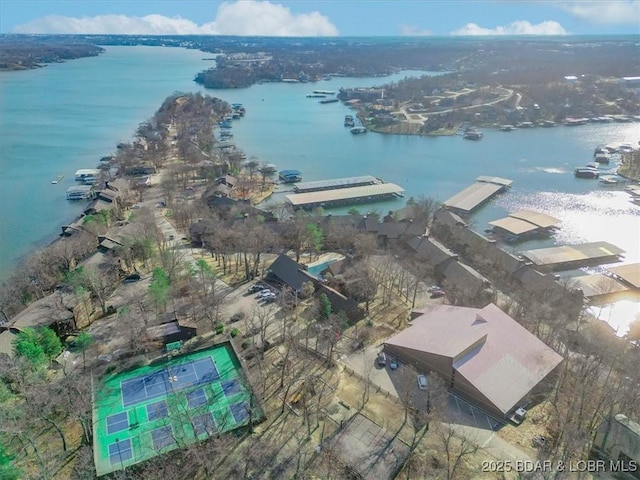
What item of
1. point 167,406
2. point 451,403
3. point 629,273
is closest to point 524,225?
point 629,273

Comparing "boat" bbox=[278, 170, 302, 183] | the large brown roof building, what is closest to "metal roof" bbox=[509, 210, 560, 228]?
the large brown roof building

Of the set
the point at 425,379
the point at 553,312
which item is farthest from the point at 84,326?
the point at 553,312

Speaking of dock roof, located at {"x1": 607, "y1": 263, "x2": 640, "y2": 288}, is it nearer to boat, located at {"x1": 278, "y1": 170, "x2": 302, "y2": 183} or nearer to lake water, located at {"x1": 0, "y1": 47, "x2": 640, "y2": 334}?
lake water, located at {"x1": 0, "y1": 47, "x2": 640, "y2": 334}

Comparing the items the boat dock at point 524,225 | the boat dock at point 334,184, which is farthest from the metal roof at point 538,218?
the boat dock at point 334,184

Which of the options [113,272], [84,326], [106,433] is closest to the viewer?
[106,433]

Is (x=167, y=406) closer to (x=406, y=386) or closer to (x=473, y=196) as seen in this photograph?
(x=406, y=386)

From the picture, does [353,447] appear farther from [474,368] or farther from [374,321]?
[374,321]

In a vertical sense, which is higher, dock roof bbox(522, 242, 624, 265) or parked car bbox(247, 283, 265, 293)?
parked car bbox(247, 283, 265, 293)
